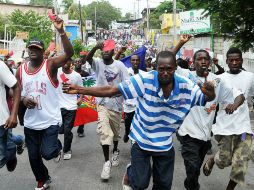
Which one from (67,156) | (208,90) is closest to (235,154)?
(208,90)

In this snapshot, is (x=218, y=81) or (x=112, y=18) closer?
(x=218, y=81)

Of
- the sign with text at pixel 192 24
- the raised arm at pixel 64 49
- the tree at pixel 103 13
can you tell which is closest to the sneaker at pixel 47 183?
the raised arm at pixel 64 49

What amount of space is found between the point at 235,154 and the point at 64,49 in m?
2.43

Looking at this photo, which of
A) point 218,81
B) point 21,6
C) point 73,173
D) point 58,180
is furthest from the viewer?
point 21,6

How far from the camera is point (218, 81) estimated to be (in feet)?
15.4

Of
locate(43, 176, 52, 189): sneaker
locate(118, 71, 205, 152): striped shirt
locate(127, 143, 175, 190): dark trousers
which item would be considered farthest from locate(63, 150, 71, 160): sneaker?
locate(118, 71, 205, 152): striped shirt

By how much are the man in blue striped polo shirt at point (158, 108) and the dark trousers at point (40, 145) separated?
127cm

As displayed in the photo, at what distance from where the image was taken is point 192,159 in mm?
5125

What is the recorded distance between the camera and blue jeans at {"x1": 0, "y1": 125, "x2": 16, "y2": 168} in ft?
15.9

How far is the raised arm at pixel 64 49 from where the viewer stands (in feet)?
14.7

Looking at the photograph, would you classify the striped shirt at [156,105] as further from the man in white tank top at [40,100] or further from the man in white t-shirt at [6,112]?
the man in white t-shirt at [6,112]

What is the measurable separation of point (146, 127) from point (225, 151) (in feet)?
5.36

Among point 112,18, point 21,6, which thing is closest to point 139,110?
point 21,6

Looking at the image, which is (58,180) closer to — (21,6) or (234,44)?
(234,44)
